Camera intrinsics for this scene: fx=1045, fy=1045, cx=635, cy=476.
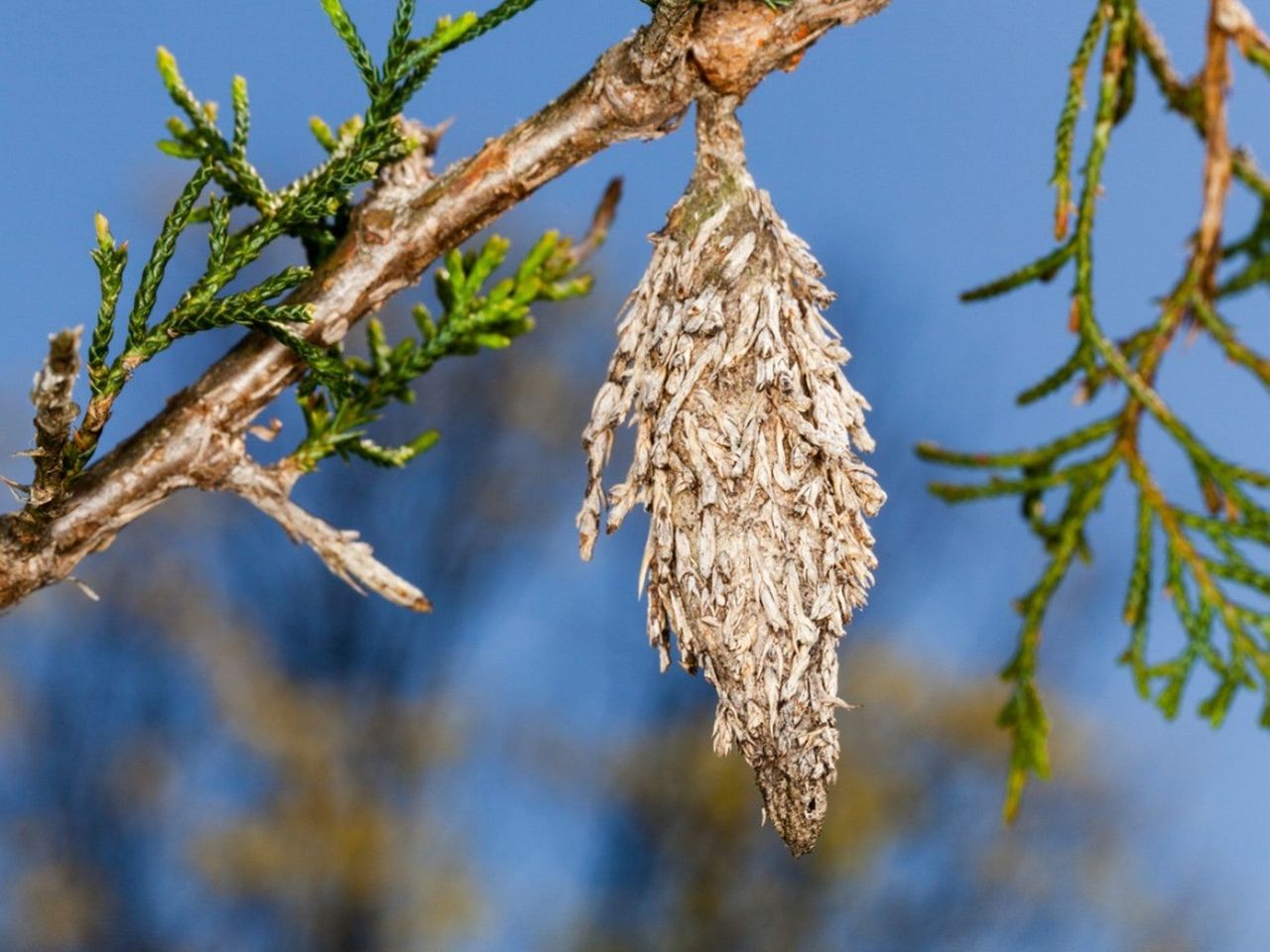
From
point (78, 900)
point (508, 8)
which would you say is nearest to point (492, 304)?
point (508, 8)

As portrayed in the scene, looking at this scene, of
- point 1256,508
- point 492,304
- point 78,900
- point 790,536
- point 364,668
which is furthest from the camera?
point 364,668

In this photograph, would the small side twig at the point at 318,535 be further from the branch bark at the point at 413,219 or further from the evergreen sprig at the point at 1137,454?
the evergreen sprig at the point at 1137,454

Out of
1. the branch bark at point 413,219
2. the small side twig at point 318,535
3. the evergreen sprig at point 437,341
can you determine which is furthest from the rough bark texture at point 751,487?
the evergreen sprig at point 437,341

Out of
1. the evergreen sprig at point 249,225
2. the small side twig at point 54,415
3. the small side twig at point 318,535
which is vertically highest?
the evergreen sprig at point 249,225

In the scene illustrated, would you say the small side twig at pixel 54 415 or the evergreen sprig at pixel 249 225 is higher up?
the evergreen sprig at pixel 249 225

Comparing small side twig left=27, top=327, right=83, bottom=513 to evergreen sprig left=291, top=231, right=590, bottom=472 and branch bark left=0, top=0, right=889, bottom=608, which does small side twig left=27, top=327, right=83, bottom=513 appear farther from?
evergreen sprig left=291, top=231, right=590, bottom=472

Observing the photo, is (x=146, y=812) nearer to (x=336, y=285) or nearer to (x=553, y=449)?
(x=553, y=449)
